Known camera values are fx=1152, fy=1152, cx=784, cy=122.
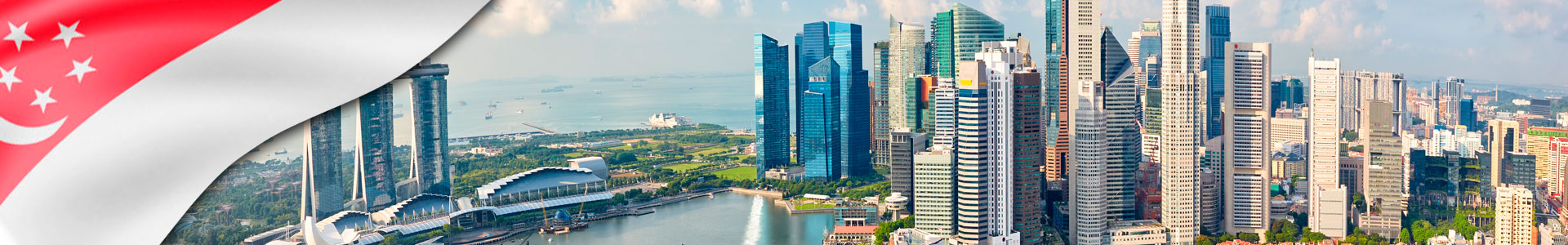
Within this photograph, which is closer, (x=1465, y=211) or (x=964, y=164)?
(x=964, y=164)

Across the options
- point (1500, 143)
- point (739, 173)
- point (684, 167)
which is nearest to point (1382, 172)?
point (1500, 143)

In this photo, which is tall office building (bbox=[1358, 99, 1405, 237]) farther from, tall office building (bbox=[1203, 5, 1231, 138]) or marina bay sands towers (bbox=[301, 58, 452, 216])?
marina bay sands towers (bbox=[301, 58, 452, 216])

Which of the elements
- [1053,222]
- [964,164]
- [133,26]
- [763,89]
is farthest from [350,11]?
[763,89]

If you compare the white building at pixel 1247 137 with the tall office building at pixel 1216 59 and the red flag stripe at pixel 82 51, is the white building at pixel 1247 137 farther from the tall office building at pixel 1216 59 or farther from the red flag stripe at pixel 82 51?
the red flag stripe at pixel 82 51

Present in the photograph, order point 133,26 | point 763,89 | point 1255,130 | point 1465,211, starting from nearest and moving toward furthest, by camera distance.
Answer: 1. point 133,26
2. point 1465,211
3. point 1255,130
4. point 763,89

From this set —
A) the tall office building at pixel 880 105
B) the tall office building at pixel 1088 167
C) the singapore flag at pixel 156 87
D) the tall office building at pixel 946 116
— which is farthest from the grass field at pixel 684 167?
the singapore flag at pixel 156 87

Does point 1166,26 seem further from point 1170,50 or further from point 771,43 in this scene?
point 771,43

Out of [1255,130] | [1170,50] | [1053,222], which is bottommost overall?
[1053,222]
